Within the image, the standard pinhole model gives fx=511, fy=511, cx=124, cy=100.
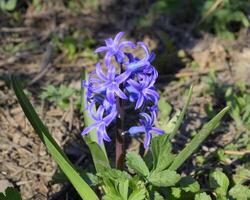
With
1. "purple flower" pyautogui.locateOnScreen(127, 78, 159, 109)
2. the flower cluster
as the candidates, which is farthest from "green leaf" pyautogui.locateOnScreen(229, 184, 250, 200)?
"purple flower" pyautogui.locateOnScreen(127, 78, 159, 109)

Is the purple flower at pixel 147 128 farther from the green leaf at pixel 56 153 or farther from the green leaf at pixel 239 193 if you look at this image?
the green leaf at pixel 239 193

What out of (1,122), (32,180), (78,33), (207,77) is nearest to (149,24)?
(78,33)

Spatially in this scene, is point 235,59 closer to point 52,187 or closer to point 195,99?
point 195,99

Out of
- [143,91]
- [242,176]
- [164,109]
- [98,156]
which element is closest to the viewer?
[143,91]

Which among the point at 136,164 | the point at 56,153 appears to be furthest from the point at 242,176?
the point at 56,153

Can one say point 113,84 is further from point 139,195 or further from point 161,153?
point 139,195

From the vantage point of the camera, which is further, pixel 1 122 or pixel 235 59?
pixel 235 59

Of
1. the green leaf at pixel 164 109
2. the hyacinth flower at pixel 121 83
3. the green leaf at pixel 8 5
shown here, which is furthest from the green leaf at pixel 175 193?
the green leaf at pixel 8 5
